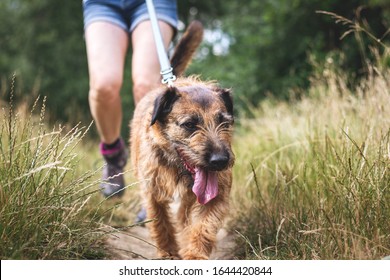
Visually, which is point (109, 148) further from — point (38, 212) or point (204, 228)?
point (38, 212)

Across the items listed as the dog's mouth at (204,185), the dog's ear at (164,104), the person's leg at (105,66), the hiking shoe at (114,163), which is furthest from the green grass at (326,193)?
the person's leg at (105,66)

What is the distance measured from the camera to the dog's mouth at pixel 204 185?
3.33 meters

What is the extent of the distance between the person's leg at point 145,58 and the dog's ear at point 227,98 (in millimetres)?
1096

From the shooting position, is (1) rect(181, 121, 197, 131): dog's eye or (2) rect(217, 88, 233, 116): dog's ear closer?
(1) rect(181, 121, 197, 131): dog's eye

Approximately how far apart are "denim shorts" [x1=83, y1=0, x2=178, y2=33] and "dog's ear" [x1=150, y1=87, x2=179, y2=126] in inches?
53.3

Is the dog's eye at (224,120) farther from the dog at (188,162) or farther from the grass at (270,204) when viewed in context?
the grass at (270,204)

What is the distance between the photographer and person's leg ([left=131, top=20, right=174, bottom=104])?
4.57 metres

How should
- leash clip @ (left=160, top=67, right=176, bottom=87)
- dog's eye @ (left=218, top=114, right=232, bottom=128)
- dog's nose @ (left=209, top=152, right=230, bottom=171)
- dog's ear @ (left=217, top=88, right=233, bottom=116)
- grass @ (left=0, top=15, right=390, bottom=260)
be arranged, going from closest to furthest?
grass @ (left=0, top=15, right=390, bottom=260) < dog's nose @ (left=209, top=152, right=230, bottom=171) < dog's eye @ (left=218, top=114, right=232, bottom=128) < dog's ear @ (left=217, top=88, right=233, bottom=116) < leash clip @ (left=160, top=67, right=176, bottom=87)

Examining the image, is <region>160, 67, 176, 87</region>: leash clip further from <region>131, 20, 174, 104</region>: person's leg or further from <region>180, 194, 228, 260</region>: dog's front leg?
<region>180, 194, 228, 260</region>: dog's front leg

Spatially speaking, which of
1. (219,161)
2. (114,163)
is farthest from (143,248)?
(219,161)

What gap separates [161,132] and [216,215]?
68 cm

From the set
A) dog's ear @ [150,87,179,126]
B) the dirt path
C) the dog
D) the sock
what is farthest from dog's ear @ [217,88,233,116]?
the sock

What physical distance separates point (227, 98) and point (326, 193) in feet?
3.14

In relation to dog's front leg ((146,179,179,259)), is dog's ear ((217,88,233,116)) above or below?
above
